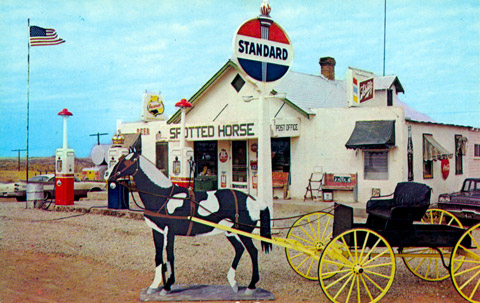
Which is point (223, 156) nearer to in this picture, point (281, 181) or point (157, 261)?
point (281, 181)

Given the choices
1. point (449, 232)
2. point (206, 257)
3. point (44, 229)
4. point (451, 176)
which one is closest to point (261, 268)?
point (206, 257)

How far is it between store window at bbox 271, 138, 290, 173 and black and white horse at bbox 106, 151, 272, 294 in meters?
12.6

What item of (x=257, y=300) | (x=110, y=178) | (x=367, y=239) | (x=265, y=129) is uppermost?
(x=265, y=129)

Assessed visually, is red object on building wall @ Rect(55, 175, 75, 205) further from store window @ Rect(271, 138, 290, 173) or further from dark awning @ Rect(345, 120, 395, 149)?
dark awning @ Rect(345, 120, 395, 149)

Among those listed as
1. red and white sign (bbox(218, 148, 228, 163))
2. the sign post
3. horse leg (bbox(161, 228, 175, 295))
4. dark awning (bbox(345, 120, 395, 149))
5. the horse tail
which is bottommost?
horse leg (bbox(161, 228, 175, 295))

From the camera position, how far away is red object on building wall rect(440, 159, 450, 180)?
18.8m

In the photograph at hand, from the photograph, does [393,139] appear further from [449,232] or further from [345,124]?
[449,232]

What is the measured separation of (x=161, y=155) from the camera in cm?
2477

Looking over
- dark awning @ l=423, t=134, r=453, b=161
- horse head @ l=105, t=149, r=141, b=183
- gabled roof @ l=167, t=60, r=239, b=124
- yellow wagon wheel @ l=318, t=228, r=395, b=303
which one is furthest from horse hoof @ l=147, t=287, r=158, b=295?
gabled roof @ l=167, t=60, r=239, b=124

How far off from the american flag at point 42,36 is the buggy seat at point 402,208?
1230cm

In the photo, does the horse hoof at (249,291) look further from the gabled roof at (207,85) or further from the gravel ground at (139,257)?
the gabled roof at (207,85)

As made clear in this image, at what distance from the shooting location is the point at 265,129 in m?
11.0

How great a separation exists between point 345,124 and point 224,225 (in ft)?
38.7

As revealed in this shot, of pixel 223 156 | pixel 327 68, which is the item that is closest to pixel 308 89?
pixel 327 68
